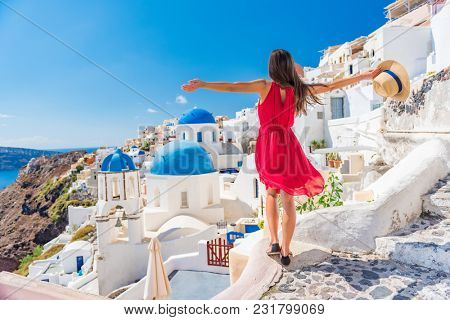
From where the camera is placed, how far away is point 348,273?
94.5 inches

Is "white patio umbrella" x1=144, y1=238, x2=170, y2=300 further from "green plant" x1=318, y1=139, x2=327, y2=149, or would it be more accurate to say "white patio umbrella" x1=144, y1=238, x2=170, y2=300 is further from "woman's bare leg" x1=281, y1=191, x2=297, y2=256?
"green plant" x1=318, y1=139, x2=327, y2=149

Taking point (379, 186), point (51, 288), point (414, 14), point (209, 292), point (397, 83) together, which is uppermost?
point (414, 14)

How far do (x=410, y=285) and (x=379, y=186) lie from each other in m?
1.27

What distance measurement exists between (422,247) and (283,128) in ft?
4.64

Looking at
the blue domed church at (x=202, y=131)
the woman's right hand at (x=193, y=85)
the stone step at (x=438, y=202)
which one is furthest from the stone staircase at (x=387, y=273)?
the blue domed church at (x=202, y=131)

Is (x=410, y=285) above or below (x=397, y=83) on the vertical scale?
below

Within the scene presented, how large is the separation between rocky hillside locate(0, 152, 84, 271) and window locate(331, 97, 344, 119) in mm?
39650

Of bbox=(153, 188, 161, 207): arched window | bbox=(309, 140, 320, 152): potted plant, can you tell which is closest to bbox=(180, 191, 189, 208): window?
bbox=(153, 188, 161, 207): arched window

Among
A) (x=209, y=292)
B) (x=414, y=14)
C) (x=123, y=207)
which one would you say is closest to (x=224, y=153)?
(x=123, y=207)

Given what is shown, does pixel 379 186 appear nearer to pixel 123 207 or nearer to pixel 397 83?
pixel 397 83

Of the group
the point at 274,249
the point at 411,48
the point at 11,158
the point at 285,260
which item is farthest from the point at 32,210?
the point at 285,260

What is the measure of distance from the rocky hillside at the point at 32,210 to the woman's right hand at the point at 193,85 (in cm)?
4943

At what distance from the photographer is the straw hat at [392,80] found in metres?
2.59

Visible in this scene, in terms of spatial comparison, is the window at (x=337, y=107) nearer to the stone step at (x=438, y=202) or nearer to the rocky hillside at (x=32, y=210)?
the stone step at (x=438, y=202)
